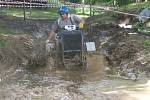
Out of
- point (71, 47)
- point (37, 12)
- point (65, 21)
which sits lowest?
point (37, 12)

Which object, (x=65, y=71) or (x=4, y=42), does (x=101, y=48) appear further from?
(x=65, y=71)

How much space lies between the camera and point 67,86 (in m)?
11.5

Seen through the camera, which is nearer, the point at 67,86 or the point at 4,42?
the point at 67,86

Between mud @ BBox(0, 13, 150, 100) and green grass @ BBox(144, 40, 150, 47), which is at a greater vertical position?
green grass @ BBox(144, 40, 150, 47)

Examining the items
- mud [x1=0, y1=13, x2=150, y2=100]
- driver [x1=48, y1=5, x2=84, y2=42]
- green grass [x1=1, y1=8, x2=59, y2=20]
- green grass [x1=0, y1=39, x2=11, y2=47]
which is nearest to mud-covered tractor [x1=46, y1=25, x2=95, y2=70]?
driver [x1=48, y1=5, x2=84, y2=42]

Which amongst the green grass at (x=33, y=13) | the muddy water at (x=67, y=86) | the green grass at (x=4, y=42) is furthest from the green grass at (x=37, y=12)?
the muddy water at (x=67, y=86)

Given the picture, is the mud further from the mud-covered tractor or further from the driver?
the driver

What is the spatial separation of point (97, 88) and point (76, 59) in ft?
10.2

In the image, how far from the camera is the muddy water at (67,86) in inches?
404

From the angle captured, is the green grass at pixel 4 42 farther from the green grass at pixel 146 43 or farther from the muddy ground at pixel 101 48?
the green grass at pixel 146 43

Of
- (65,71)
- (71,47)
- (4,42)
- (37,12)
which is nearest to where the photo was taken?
(65,71)

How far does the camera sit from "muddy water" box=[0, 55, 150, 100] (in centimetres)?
1027

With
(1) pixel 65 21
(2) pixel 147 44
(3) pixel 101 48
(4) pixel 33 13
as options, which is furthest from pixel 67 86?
(4) pixel 33 13

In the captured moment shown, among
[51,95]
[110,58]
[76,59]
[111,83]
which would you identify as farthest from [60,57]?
[51,95]
